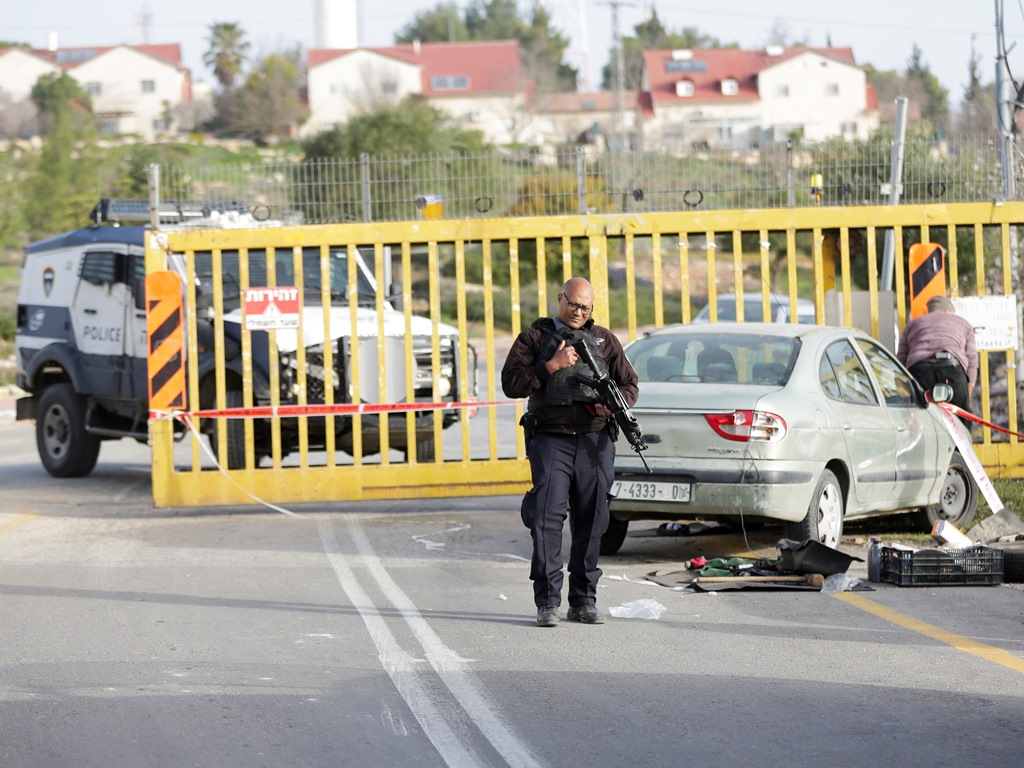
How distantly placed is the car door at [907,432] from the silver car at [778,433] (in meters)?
0.01

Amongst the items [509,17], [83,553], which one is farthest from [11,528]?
[509,17]

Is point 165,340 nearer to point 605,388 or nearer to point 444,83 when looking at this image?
point 605,388

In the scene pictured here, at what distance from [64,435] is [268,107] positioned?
248ft

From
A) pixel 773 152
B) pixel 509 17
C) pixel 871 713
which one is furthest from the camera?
pixel 509 17

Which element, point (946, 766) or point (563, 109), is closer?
point (946, 766)

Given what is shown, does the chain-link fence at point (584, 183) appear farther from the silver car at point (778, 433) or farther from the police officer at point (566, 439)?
the police officer at point (566, 439)

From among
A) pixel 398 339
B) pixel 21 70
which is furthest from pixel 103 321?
pixel 21 70

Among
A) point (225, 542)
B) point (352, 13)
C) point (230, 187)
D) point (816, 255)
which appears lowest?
point (225, 542)

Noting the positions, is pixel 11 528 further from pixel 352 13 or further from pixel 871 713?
pixel 352 13

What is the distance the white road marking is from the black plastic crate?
2.96 metres

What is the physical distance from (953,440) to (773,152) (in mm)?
3789

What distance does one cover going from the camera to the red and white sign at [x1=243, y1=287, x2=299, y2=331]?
12883 mm

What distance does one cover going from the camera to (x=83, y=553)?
36.2 ft

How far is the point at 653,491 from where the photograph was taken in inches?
378
